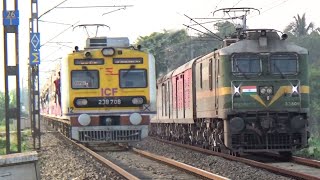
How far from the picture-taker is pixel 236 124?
15.6 meters

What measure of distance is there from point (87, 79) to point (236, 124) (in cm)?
597

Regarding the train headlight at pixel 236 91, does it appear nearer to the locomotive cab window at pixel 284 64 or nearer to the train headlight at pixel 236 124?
the train headlight at pixel 236 124

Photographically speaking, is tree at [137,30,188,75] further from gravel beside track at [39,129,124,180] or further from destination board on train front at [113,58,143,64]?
gravel beside track at [39,129,124,180]

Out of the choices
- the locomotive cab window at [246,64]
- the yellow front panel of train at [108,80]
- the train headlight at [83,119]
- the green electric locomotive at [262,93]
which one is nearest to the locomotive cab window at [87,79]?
the yellow front panel of train at [108,80]

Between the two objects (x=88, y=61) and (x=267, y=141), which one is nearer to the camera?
(x=267, y=141)

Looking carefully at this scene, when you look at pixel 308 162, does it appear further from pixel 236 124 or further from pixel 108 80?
pixel 108 80

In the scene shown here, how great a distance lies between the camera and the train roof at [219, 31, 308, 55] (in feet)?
52.7

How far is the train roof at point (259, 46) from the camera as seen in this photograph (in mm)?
16078

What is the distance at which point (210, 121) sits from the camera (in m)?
18.1

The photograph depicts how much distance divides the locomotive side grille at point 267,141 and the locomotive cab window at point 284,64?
5.37 ft

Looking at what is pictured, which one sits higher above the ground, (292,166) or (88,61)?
(88,61)

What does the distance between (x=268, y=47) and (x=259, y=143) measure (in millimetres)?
Result: 2536

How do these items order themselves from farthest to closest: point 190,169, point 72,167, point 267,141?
point 267,141, point 72,167, point 190,169

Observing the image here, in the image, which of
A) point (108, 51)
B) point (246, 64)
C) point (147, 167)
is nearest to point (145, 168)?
point (147, 167)
